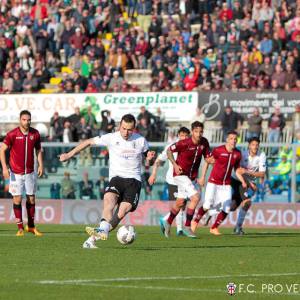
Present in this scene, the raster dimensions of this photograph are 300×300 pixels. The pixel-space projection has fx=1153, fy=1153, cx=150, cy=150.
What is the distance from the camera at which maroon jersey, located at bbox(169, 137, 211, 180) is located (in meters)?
21.5

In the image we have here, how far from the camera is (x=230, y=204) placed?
899 inches

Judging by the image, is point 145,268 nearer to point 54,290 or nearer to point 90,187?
point 54,290

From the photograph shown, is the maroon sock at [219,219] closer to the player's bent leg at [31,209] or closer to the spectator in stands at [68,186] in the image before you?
the player's bent leg at [31,209]

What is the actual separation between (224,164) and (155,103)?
387 inches

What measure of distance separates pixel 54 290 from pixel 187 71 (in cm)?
2215

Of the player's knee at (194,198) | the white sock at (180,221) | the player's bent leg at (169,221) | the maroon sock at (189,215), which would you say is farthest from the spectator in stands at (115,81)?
the player's knee at (194,198)

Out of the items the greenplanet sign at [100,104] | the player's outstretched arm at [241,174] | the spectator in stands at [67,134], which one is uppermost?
the greenplanet sign at [100,104]

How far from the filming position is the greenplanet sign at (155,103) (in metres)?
31.9

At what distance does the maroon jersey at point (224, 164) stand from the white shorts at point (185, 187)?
3.49 ft

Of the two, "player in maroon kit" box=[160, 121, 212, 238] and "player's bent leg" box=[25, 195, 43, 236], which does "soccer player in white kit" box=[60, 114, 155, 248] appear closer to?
"player in maroon kit" box=[160, 121, 212, 238]

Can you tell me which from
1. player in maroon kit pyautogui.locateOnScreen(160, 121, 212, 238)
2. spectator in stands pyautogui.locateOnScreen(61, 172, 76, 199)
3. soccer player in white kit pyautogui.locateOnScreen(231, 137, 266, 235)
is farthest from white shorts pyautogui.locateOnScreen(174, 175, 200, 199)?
spectator in stands pyautogui.locateOnScreen(61, 172, 76, 199)

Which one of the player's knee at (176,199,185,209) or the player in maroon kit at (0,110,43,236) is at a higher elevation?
the player in maroon kit at (0,110,43,236)

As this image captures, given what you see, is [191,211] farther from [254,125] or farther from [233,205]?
[254,125]

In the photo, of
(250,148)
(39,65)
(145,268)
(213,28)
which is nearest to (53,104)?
(39,65)
